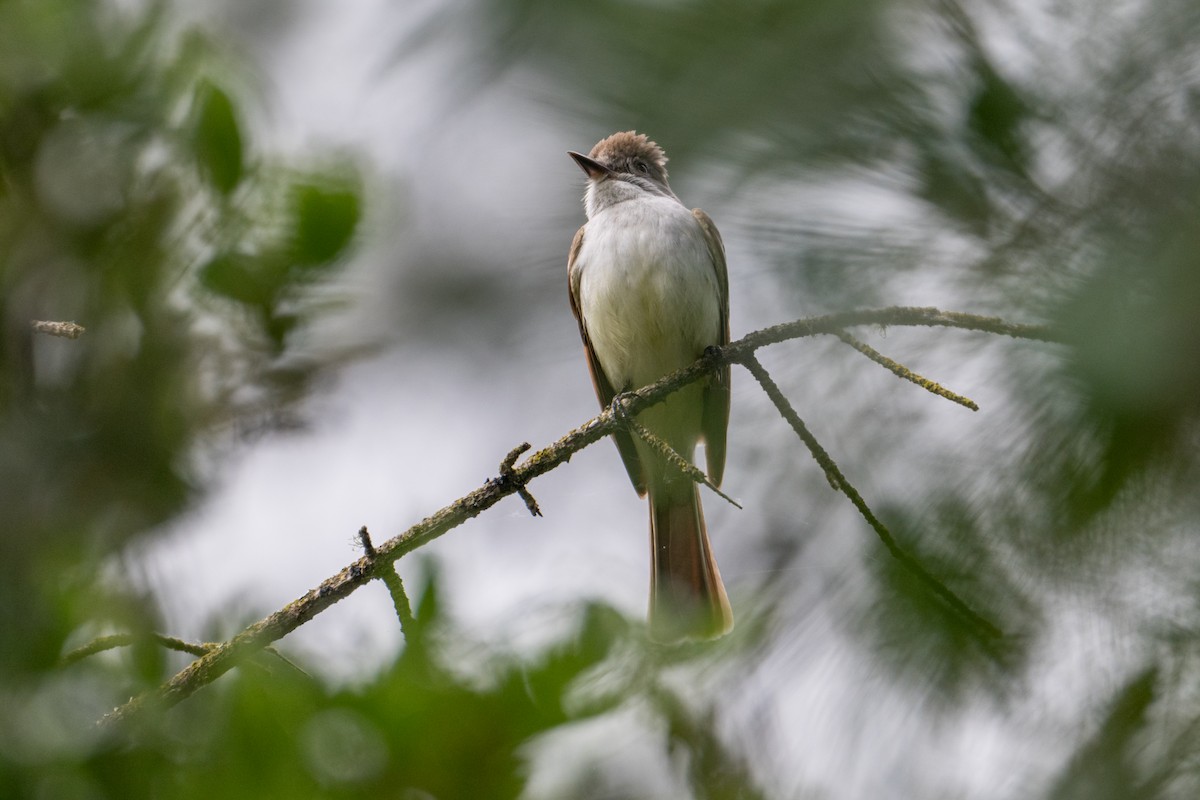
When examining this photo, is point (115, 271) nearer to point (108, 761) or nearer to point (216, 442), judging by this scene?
point (216, 442)

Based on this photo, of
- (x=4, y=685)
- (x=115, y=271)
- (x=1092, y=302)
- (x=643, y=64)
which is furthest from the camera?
(x=643, y=64)

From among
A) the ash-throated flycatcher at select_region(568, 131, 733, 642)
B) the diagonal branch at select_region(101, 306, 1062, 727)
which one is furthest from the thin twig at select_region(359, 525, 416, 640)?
the ash-throated flycatcher at select_region(568, 131, 733, 642)

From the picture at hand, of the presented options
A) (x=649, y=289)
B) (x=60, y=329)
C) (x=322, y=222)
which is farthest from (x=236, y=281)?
(x=649, y=289)

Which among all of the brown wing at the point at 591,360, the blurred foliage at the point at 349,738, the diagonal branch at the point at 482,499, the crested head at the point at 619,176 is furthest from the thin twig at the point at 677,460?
the crested head at the point at 619,176

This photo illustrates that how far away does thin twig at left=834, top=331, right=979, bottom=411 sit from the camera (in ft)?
7.16

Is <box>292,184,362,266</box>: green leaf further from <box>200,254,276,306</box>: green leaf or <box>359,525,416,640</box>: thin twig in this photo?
<box>359,525,416,640</box>: thin twig

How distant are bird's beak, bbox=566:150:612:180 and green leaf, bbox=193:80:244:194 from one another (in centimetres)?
269

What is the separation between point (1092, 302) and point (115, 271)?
69.3 inches

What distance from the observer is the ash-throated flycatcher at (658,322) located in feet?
14.5

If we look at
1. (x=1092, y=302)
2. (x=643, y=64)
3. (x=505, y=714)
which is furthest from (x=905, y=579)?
(x=505, y=714)

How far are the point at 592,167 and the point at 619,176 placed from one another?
0.12 metres

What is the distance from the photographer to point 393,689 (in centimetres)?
121

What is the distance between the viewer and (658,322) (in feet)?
14.5

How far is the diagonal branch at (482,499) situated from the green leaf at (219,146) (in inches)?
32.8
